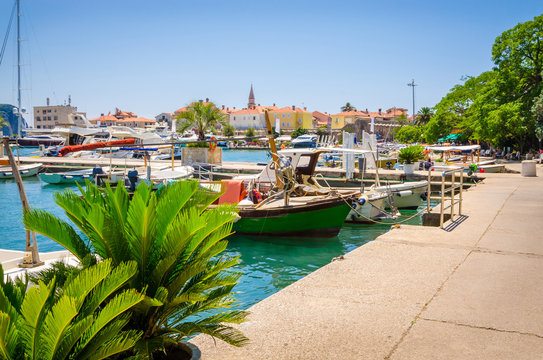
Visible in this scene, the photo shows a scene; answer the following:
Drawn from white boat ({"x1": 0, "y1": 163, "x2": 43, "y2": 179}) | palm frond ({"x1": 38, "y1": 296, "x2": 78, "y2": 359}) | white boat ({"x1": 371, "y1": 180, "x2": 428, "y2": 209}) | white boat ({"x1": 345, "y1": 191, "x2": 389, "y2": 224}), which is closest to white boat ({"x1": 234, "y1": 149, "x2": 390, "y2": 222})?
white boat ({"x1": 345, "y1": 191, "x2": 389, "y2": 224})

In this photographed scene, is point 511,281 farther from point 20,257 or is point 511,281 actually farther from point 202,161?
point 202,161

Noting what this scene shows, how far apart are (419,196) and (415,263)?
1441 cm

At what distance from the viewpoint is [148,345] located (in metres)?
3.53

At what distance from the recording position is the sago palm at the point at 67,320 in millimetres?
2676

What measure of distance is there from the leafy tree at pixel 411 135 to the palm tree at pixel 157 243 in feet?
326

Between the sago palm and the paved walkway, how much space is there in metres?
1.65

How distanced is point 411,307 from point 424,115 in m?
119

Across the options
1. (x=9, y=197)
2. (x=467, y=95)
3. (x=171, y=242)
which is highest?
(x=467, y=95)

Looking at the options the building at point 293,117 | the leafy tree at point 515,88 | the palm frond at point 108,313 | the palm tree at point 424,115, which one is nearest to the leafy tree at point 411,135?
the palm tree at point 424,115

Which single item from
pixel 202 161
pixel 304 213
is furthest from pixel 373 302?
pixel 202 161


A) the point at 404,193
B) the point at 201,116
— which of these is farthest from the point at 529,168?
the point at 201,116

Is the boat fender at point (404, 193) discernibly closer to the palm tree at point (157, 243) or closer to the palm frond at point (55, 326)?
the palm tree at point (157, 243)

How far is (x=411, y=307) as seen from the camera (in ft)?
18.8

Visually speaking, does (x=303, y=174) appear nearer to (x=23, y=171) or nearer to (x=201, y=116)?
(x=201, y=116)
